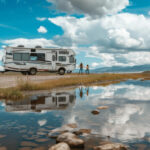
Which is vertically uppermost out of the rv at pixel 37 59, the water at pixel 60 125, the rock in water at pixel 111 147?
the rv at pixel 37 59

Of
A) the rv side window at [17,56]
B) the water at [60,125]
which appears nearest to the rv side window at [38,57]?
the rv side window at [17,56]

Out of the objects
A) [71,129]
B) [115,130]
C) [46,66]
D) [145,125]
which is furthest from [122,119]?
[46,66]

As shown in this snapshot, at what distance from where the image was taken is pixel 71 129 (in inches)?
245

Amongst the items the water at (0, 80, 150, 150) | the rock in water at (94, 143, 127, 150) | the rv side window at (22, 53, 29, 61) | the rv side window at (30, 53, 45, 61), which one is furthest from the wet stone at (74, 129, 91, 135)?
the rv side window at (22, 53, 29, 61)

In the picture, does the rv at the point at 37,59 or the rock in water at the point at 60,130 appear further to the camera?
the rv at the point at 37,59

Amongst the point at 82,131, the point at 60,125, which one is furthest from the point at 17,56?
the point at 82,131

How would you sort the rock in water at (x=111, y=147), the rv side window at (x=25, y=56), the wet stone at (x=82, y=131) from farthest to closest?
the rv side window at (x=25, y=56) < the wet stone at (x=82, y=131) < the rock in water at (x=111, y=147)

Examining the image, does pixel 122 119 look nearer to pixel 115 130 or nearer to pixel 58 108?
pixel 115 130

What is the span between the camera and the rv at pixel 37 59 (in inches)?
960

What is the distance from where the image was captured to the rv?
80.0ft

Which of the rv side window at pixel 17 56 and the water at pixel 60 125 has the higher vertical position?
the rv side window at pixel 17 56

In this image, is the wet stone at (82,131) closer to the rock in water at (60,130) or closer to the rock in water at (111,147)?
the rock in water at (60,130)

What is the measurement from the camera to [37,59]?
988 inches

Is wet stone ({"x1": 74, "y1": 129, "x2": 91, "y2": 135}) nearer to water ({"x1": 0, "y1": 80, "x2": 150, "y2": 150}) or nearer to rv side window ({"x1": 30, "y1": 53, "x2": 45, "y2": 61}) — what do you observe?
water ({"x1": 0, "y1": 80, "x2": 150, "y2": 150})
